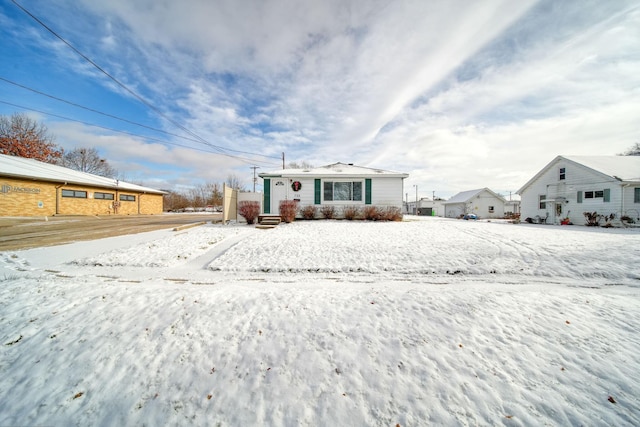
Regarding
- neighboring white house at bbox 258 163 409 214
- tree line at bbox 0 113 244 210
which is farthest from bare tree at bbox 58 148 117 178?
neighboring white house at bbox 258 163 409 214

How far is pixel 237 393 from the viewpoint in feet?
6.98

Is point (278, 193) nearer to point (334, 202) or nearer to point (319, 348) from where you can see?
point (334, 202)

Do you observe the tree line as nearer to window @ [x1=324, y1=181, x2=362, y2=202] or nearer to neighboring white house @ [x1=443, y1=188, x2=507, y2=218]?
window @ [x1=324, y1=181, x2=362, y2=202]

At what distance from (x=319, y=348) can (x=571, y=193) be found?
23496 mm

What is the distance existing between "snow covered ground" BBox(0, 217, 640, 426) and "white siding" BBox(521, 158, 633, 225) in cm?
1537

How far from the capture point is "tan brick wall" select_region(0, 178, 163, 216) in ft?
52.8

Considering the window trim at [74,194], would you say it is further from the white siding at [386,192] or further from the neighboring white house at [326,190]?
the white siding at [386,192]

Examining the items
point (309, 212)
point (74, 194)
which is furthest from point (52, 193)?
point (309, 212)

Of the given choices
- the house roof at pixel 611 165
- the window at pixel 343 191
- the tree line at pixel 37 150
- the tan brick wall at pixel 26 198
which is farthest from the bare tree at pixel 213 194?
the house roof at pixel 611 165

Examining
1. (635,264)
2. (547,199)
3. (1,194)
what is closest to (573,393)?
(635,264)

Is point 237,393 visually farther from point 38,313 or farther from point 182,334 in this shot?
point 38,313

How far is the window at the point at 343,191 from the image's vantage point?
14.4m

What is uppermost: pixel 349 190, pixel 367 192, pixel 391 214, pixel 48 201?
Result: pixel 349 190

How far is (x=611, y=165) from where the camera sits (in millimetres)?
16016
